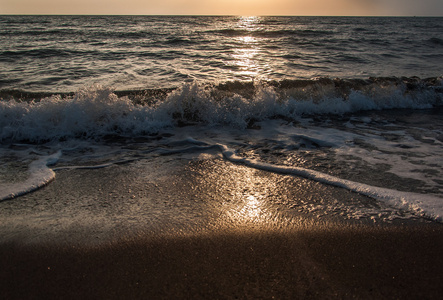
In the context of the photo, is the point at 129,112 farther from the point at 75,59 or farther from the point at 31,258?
the point at 75,59

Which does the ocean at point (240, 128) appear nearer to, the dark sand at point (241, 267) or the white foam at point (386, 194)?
the white foam at point (386, 194)

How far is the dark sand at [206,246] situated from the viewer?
1.54 metres

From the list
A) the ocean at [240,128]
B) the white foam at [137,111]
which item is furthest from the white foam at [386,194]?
the white foam at [137,111]

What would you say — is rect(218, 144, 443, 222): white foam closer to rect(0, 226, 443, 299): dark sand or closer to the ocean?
the ocean

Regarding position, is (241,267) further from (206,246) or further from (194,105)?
(194,105)

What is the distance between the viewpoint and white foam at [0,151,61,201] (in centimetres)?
258

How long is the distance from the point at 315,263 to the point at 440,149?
3.10 metres

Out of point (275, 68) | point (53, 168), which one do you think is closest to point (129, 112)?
point (53, 168)

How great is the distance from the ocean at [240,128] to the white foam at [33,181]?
0.02m

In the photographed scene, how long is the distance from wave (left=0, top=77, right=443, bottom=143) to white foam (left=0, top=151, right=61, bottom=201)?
3.42 feet

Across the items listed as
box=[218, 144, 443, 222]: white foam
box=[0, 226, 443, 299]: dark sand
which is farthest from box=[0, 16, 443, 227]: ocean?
box=[0, 226, 443, 299]: dark sand

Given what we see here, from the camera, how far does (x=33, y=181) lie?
9.27 feet

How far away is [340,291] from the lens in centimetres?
150

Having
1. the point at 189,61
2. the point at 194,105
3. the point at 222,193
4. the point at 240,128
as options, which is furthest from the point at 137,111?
the point at 189,61
